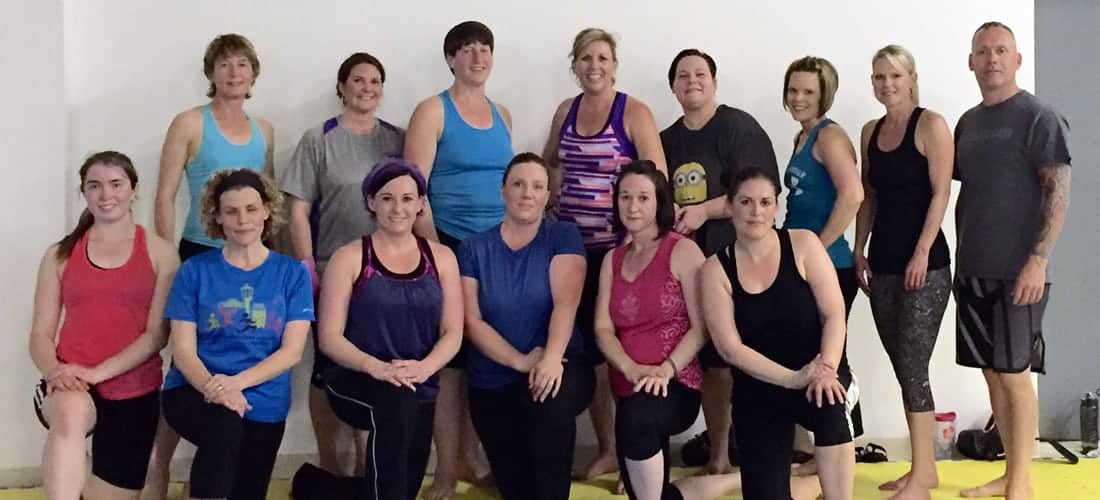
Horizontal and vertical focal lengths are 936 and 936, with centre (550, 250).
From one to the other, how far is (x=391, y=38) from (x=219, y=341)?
57.7 inches

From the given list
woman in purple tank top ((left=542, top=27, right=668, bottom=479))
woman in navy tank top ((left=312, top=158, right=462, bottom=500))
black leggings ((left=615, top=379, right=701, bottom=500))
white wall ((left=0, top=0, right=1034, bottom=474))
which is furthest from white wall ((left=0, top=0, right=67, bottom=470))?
black leggings ((left=615, top=379, right=701, bottom=500))

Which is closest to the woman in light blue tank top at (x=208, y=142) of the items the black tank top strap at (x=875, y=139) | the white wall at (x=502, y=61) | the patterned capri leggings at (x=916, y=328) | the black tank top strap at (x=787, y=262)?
the white wall at (x=502, y=61)

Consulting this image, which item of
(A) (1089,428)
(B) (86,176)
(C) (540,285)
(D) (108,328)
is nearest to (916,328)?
(C) (540,285)

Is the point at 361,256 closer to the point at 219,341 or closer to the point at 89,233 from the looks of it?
the point at 219,341

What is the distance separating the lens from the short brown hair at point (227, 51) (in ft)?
10.5

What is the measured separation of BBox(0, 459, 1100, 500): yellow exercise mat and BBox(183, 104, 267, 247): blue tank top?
3.16 feet

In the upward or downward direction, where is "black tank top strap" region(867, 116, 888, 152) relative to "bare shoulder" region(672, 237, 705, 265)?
upward

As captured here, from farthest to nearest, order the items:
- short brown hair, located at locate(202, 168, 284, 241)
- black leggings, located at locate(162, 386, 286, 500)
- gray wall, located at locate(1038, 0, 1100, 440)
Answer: gray wall, located at locate(1038, 0, 1100, 440)
short brown hair, located at locate(202, 168, 284, 241)
black leggings, located at locate(162, 386, 286, 500)

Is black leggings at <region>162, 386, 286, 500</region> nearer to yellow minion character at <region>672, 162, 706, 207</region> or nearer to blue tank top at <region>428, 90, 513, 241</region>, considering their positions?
blue tank top at <region>428, 90, 513, 241</region>

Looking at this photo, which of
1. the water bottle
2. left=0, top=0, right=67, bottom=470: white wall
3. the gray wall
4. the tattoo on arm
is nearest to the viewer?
the tattoo on arm

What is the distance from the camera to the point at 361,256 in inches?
111

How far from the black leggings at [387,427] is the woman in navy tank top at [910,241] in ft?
5.24

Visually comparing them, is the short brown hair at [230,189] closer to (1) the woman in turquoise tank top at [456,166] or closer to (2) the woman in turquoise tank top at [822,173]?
(1) the woman in turquoise tank top at [456,166]

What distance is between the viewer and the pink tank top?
280 cm
